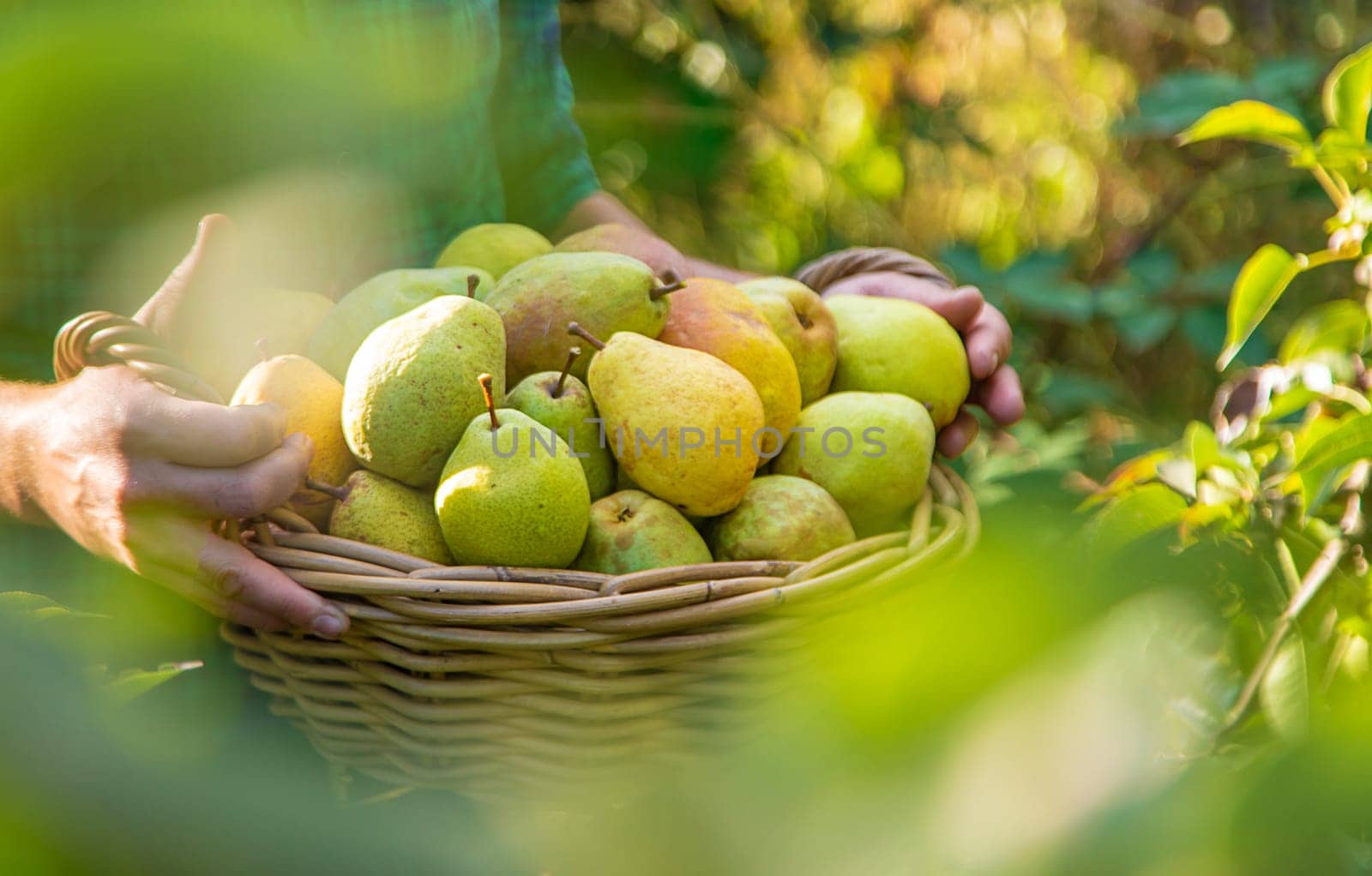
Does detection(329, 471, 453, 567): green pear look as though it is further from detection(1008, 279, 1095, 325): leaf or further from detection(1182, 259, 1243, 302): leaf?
detection(1182, 259, 1243, 302): leaf

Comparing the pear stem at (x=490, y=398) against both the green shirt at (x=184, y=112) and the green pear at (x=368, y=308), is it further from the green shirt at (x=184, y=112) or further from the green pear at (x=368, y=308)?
the green shirt at (x=184, y=112)

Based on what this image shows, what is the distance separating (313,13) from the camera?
18 centimetres

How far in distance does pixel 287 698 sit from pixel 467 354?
0.34 meters

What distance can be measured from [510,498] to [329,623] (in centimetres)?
18

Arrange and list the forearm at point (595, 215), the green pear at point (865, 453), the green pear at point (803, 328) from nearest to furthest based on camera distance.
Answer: the green pear at point (865, 453) → the green pear at point (803, 328) → the forearm at point (595, 215)

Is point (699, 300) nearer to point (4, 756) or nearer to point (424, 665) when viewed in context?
point (424, 665)

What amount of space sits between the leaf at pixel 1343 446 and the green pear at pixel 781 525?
0.40 metres

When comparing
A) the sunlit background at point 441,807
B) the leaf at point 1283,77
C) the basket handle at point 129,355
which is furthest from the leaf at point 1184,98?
the sunlit background at point 441,807

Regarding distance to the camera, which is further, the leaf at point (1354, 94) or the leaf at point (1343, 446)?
the leaf at point (1354, 94)

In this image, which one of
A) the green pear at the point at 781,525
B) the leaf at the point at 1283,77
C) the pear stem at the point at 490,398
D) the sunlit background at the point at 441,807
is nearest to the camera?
the sunlit background at the point at 441,807

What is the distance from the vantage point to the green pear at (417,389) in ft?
3.29

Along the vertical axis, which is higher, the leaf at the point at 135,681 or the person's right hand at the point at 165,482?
the leaf at the point at 135,681

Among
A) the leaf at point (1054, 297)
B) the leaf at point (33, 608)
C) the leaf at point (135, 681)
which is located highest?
the leaf at point (33, 608)

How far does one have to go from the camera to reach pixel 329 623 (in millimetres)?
840
